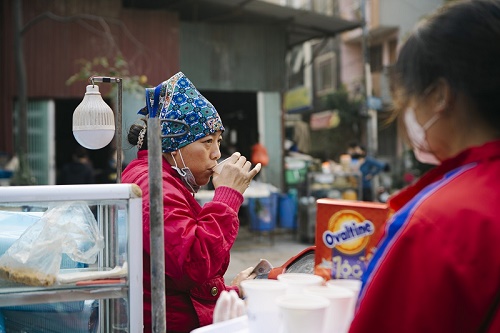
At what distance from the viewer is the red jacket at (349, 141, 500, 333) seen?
1069 millimetres

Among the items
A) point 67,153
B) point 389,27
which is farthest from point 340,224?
point 389,27

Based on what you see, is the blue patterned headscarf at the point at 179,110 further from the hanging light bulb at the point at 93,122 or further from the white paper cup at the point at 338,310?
the white paper cup at the point at 338,310

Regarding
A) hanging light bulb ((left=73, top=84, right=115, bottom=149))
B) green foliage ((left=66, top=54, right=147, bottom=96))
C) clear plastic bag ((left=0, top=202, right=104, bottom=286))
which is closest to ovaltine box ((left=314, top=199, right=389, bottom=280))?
clear plastic bag ((left=0, top=202, right=104, bottom=286))

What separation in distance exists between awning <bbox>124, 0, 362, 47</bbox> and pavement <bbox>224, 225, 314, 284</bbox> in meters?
4.27

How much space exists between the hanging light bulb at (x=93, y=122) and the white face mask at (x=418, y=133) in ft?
4.20

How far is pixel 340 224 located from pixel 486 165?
Answer: 378mm

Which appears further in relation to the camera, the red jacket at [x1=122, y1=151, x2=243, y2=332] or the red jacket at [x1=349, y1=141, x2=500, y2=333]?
the red jacket at [x1=122, y1=151, x2=243, y2=332]

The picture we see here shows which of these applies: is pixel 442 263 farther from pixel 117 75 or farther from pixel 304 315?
pixel 117 75

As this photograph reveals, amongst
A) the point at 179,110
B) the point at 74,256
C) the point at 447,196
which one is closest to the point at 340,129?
the point at 179,110

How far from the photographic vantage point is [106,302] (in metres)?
2.17

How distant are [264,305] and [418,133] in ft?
1.75

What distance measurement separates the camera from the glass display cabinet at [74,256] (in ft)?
5.87

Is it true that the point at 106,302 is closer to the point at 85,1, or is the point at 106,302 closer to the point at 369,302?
the point at 369,302

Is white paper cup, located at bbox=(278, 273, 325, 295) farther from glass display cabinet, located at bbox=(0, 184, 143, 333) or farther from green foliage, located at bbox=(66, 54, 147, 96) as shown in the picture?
green foliage, located at bbox=(66, 54, 147, 96)
